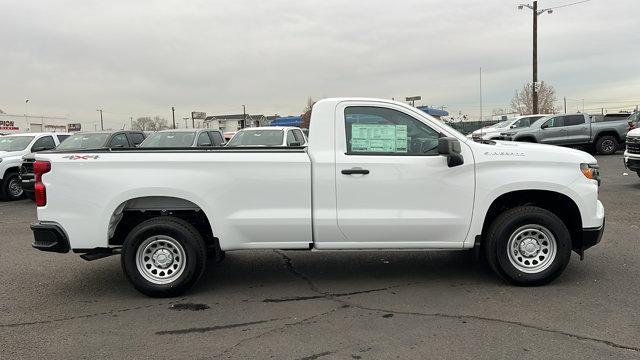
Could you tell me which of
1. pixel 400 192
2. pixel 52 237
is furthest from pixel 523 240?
pixel 52 237

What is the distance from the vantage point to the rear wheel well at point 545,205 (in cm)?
539

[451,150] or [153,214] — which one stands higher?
[451,150]

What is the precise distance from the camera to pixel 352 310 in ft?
15.8

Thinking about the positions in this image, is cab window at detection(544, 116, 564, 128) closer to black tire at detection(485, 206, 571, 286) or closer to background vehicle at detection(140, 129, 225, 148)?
background vehicle at detection(140, 129, 225, 148)

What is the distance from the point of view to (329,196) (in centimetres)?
516

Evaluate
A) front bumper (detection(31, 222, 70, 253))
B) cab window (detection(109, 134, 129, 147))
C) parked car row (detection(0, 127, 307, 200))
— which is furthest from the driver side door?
cab window (detection(109, 134, 129, 147))

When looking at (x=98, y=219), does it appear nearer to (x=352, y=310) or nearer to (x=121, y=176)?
(x=121, y=176)

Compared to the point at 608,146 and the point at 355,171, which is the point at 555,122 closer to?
the point at 608,146

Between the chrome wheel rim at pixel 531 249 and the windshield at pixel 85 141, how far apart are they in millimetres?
10780

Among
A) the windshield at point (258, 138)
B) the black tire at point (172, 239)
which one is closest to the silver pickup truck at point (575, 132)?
the windshield at point (258, 138)

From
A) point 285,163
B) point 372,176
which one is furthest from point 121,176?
point 372,176

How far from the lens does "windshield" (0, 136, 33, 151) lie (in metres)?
14.6

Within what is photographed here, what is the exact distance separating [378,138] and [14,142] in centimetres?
1334

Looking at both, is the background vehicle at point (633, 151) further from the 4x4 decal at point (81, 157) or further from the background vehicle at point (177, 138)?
the 4x4 decal at point (81, 157)
